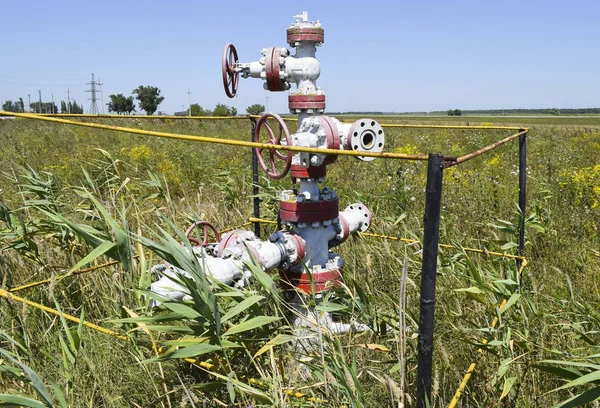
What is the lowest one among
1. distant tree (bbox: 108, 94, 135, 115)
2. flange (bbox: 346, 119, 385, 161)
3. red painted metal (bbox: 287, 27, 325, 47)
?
flange (bbox: 346, 119, 385, 161)

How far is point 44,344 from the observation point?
7.25ft

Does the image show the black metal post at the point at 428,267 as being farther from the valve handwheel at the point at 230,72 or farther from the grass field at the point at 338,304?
the valve handwheel at the point at 230,72

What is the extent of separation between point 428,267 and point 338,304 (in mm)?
530

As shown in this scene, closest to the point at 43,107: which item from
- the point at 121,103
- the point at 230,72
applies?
the point at 121,103

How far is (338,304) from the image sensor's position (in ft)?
5.73

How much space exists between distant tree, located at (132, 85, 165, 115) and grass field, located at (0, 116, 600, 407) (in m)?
55.9

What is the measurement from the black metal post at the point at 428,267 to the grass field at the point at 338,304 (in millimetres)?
54

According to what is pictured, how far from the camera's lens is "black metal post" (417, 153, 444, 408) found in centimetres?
124

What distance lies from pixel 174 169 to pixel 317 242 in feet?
13.2

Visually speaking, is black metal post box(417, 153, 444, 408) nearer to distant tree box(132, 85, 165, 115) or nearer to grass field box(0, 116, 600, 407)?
grass field box(0, 116, 600, 407)

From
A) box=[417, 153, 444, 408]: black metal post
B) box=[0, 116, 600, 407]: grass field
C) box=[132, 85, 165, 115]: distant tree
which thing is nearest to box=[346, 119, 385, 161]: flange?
box=[0, 116, 600, 407]: grass field

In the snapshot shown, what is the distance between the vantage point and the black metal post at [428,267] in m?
1.24

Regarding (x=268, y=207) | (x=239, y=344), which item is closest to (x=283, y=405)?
(x=239, y=344)

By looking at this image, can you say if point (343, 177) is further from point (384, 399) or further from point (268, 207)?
point (384, 399)
